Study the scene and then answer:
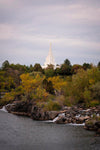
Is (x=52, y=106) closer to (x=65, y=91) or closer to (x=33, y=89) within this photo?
(x=65, y=91)

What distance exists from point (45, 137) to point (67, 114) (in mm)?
11778

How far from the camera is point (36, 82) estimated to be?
52750 mm

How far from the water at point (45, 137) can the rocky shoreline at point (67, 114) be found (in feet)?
7.33

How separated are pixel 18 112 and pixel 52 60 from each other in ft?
299

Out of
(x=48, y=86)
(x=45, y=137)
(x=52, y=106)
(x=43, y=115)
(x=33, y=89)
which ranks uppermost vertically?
(x=48, y=86)

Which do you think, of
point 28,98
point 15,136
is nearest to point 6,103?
point 28,98

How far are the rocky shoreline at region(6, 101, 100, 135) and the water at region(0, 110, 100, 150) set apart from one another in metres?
2.23

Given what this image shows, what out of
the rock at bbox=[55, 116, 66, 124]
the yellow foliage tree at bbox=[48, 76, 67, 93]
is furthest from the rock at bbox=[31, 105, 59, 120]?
the yellow foliage tree at bbox=[48, 76, 67, 93]

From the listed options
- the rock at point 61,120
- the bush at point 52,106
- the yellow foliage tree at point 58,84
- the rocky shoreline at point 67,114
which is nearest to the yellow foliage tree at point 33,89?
the rocky shoreline at point 67,114

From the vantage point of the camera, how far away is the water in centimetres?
2277

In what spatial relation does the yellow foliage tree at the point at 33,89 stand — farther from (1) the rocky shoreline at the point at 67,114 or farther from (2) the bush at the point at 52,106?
(2) the bush at the point at 52,106

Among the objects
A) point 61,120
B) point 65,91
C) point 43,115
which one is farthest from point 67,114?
point 65,91

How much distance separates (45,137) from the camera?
2658cm

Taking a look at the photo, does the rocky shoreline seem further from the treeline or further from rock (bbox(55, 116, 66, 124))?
the treeline
